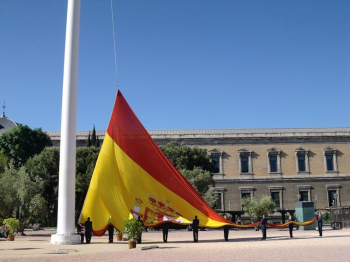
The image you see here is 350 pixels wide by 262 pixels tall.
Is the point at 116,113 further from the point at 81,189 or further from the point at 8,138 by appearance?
the point at 8,138

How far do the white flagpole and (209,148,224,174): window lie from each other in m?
45.9

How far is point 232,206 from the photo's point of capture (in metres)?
62.9

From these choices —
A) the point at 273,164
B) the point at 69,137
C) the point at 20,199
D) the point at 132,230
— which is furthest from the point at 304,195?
the point at 69,137

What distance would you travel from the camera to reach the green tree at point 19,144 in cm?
5431

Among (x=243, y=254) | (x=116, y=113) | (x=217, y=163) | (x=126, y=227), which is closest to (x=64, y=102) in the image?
(x=116, y=113)

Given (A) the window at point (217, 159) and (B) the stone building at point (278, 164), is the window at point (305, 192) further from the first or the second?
(A) the window at point (217, 159)

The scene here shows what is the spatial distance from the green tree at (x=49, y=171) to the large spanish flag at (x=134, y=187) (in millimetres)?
24013

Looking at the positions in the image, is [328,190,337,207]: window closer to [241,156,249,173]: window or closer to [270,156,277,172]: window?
[270,156,277,172]: window

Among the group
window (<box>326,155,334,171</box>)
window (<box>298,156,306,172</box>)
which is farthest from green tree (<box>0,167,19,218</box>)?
window (<box>326,155,334,171</box>)

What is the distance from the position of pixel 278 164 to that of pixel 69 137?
4956cm

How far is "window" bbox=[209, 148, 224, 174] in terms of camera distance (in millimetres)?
63875

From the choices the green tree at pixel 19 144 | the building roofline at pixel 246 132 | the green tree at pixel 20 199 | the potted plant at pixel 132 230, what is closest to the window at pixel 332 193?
the building roofline at pixel 246 132

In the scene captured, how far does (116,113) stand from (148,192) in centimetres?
448

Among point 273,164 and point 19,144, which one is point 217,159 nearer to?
point 273,164
